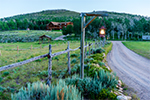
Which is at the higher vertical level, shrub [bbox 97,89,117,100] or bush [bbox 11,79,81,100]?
bush [bbox 11,79,81,100]

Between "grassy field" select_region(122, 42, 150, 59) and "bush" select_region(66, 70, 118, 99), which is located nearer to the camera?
"bush" select_region(66, 70, 118, 99)

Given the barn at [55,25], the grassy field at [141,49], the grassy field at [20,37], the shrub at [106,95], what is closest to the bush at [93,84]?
the shrub at [106,95]

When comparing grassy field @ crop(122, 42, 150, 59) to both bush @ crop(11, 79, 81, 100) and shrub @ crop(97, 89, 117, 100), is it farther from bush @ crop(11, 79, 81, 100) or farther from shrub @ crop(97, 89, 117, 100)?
bush @ crop(11, 79, 81, 100)

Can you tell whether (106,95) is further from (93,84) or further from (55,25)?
(55,25)

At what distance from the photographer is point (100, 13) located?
17.4ft

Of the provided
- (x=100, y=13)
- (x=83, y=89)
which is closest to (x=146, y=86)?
(x=83, y=89)

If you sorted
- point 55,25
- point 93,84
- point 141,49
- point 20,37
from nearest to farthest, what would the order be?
point 93,84 → point 141,49 → point 20,37 → point 55,25

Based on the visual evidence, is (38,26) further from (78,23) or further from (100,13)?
(100,13)

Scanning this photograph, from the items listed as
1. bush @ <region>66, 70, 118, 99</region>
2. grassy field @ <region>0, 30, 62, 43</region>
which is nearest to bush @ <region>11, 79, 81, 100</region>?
bush @ <region>66, 70, 118, 99</region>

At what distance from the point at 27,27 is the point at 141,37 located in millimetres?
75530

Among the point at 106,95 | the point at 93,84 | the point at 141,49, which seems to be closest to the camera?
the point at 106,95

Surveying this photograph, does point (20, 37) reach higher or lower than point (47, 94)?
lower

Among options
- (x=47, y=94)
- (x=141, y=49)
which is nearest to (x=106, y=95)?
(x=47, y=94)

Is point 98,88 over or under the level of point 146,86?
over
